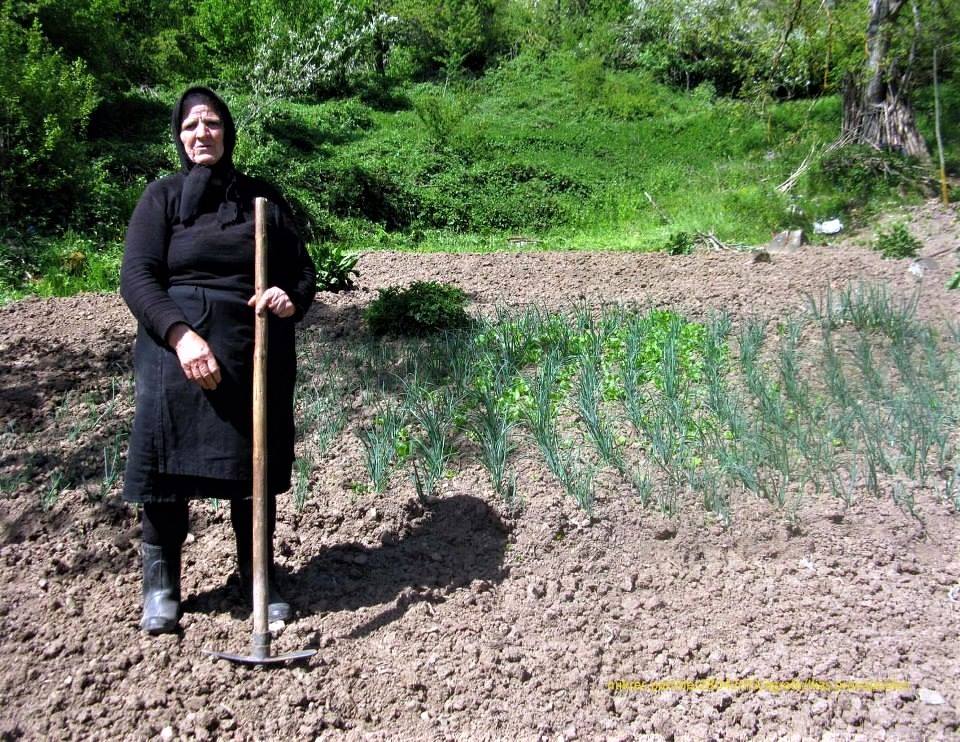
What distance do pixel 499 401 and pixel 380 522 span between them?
0.96 metres

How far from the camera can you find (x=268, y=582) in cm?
Result: 268

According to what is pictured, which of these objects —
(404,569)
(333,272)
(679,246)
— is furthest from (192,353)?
(679,246)

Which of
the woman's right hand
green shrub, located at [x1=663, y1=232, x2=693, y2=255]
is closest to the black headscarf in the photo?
the woman's right hand

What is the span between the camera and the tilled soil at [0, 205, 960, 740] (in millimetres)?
2367

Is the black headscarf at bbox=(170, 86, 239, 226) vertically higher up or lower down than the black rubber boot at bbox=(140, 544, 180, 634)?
higher up

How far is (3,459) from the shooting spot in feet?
12.0

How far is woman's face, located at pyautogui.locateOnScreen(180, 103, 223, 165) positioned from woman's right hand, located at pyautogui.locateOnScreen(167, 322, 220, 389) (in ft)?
1.74

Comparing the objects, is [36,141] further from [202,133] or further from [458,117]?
[458,117]

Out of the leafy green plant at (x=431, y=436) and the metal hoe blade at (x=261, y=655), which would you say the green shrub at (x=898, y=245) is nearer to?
the leafy green plant at (x=431, y=436)

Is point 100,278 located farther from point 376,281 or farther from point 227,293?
point 227,293

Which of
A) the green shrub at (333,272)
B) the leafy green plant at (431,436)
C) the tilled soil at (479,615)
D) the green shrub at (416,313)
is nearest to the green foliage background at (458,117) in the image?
the green shrub at (333,272)

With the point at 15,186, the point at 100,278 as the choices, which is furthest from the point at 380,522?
the point at 15,186

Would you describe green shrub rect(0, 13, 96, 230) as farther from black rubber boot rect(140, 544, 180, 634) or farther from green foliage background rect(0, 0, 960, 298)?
black rubber boot rect(140, 544, 180, 634)

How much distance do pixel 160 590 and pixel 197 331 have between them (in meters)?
0.86
